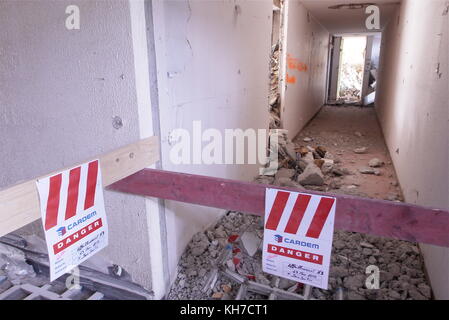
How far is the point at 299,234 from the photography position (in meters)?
1.14

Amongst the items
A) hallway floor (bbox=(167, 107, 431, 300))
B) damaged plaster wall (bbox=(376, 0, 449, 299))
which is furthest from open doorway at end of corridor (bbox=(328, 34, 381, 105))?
hallway floor (bbox=(167, 107, 431, 300))

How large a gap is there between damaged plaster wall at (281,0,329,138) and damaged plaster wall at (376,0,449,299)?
150 centimetres

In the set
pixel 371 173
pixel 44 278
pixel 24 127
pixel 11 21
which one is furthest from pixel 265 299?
pixel 371 173

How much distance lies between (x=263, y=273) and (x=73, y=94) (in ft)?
4.75

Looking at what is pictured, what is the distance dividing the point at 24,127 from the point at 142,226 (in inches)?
34.0

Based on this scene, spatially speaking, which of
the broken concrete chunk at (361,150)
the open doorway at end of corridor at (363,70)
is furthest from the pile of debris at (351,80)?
the broken concrete chunk at (361,150)

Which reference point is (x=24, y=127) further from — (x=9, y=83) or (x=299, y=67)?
(x=299, y=67)

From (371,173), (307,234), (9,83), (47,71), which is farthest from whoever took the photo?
(371,173)

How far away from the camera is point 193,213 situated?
2117 millimetres

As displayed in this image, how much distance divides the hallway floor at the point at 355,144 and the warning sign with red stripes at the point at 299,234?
7.54ft

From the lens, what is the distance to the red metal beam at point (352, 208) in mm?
1035

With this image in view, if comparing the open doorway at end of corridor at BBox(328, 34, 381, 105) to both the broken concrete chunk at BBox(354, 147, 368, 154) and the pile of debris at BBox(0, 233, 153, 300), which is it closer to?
the broken concrete chunk at BBox(354, 147, 368, 154)

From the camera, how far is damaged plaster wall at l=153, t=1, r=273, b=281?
1.67 metres

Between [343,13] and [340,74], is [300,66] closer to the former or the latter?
[343,13]
